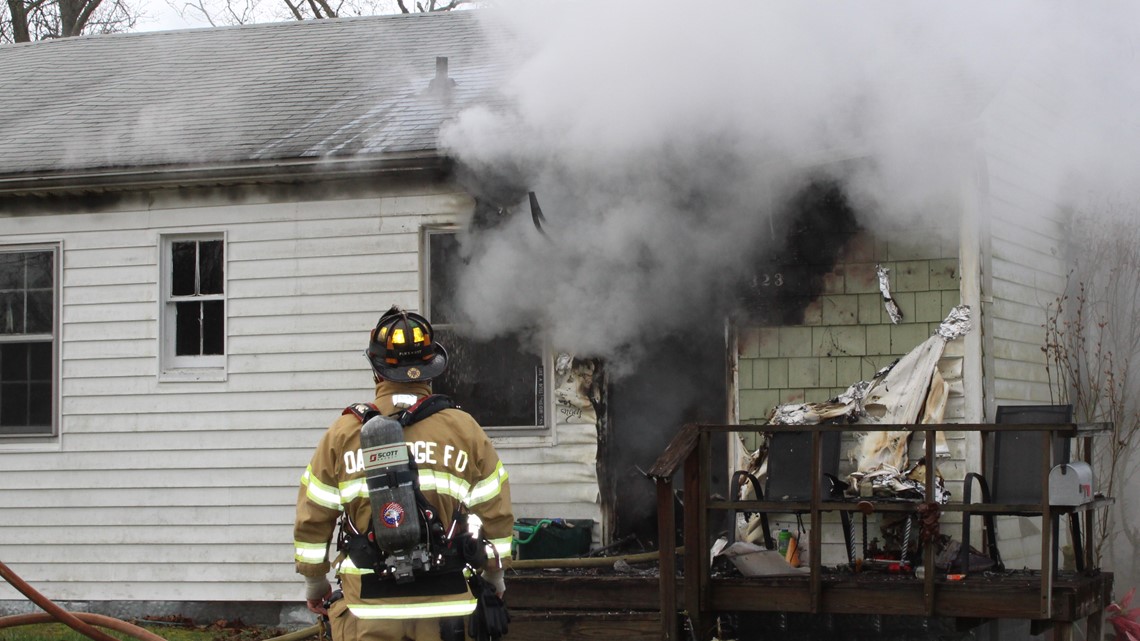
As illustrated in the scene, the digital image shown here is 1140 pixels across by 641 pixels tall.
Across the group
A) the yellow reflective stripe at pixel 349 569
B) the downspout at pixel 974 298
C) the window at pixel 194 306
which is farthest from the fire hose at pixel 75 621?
the downspout at pixel 974 298

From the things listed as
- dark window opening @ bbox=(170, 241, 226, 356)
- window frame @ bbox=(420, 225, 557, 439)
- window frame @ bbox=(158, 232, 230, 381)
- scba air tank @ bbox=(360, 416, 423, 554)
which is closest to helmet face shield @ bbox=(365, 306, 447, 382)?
scba air tank @ bbox=(360, 416, 423, 554)

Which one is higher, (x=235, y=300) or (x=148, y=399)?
(x=235, y=300)

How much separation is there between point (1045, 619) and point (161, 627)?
639cm

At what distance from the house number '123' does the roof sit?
2.55 m

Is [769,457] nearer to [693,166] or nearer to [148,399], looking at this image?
[693,166]

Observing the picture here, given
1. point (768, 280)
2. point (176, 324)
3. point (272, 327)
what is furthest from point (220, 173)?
point (768, 280)

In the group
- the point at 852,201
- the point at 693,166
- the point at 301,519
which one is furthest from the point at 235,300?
the point at 301,519

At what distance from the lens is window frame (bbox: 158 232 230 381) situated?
411 inches

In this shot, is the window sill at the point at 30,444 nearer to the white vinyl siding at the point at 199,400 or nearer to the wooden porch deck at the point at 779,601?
the white vinyl siding at the point at 199,400

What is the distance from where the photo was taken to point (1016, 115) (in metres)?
9.35

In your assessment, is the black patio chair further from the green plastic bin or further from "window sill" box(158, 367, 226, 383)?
"window sill" box(158, 367, 226, 383)

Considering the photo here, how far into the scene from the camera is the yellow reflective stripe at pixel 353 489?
4.95 metres

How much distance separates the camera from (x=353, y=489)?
16.3 feet

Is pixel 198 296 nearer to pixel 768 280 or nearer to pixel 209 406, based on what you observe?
pixel 209 406
